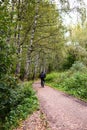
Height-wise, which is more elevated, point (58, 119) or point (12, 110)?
point (12, 110)

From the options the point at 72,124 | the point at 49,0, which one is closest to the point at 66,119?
the point at 72,124

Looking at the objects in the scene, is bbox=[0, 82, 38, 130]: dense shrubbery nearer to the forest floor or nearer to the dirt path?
the forest floor

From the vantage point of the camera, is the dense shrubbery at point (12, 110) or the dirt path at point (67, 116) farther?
the dirt path at point (67, 116)

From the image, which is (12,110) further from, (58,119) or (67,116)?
(67,116)

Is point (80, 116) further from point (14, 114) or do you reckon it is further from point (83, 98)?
point (83, 98)

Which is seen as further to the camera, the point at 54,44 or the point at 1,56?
the point at 54,44

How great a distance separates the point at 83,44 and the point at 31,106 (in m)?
34.2

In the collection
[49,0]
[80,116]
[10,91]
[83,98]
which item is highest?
[49,0]

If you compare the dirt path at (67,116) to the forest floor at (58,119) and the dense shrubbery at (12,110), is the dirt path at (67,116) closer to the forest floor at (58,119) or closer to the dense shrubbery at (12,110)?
the forest floor at (58,119)

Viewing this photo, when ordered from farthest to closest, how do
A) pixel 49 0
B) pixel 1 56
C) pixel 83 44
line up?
pixel 83 44, pixel 49 0, pixel 1 56

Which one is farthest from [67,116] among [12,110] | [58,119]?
[12,110]

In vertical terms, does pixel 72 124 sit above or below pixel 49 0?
below

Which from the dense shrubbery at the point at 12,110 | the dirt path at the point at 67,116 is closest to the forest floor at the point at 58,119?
the dirt path at the point at 67,116

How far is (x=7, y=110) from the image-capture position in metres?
9.35
